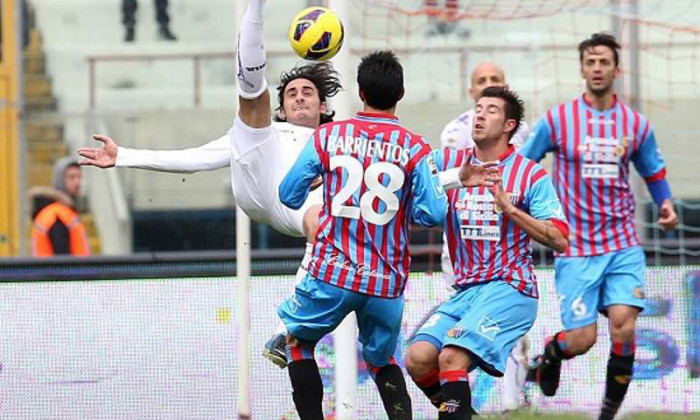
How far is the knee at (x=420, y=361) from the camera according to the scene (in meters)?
7.18

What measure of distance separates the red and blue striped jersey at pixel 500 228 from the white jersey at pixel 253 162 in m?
0.79

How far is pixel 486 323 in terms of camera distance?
278 inches

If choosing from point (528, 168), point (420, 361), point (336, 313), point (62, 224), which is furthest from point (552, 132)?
point (62, 224)

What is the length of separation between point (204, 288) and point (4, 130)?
444 centimetres

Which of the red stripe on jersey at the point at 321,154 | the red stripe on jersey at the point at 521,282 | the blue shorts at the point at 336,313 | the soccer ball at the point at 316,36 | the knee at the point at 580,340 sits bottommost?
the knee at the point at 580,340

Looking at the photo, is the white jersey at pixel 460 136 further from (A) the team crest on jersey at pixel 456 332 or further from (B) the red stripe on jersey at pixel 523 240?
(A) the team crest on jersey at pixel 456 332

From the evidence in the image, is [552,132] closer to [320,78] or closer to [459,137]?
[459,137]

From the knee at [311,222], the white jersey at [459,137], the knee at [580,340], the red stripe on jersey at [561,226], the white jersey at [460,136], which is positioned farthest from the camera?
the white jersey at [460,136]

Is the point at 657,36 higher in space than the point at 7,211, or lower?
higher

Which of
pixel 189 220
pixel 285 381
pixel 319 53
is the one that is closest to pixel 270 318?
pixel 285 381

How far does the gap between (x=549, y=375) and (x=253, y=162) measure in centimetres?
250

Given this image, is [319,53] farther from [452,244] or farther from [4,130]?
[4,130]

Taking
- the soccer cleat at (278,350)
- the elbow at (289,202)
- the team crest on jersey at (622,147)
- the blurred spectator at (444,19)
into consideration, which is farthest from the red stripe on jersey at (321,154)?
the blurred spectator at (444,19)

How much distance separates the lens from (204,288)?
9188mm
